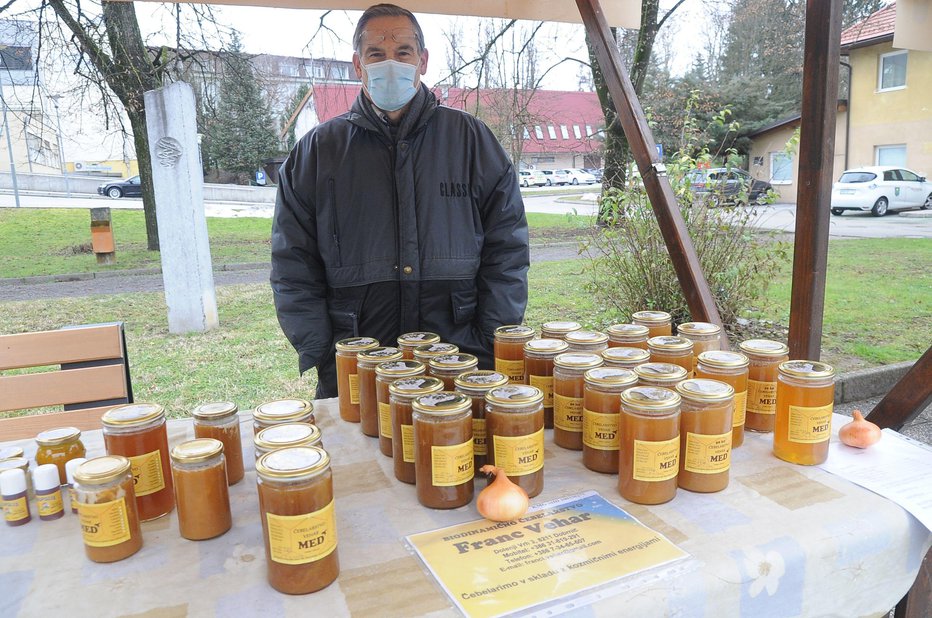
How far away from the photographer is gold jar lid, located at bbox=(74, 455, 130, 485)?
1.17 m

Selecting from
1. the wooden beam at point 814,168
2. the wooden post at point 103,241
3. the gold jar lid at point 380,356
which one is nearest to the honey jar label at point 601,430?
the gold jar lid at point 380,356

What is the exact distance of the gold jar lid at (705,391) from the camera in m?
1.39

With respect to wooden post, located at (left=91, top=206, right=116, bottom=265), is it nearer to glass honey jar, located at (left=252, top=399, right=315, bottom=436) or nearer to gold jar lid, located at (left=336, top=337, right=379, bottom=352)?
gold jar lid, located at (left=336, top=337, right=379, bottom=352)

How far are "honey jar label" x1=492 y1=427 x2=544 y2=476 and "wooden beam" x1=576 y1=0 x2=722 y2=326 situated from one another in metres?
1.82

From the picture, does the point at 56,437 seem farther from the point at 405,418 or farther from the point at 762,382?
the point at 762,382

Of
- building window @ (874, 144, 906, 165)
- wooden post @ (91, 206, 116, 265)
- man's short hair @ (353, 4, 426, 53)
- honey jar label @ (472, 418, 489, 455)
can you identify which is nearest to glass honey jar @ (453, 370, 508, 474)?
honey jar label @ (472, 418, 489, 455)

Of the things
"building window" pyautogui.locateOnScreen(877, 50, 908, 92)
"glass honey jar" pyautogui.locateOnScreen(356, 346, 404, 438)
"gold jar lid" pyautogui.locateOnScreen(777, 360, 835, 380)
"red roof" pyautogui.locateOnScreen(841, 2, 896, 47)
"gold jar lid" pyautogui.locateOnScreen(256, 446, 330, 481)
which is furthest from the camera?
"building window" pyautogui.locateOnScreen(877, 50, 908, 92)

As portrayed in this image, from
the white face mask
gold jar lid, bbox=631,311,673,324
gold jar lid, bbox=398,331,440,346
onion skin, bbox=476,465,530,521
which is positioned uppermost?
the white face mask

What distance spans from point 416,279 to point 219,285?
25.5 ft

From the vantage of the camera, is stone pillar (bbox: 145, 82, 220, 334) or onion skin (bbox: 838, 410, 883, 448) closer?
onion skin (bbox: 838, 410, 883, 448)

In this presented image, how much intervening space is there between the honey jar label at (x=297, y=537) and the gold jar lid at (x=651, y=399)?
2.19 ft

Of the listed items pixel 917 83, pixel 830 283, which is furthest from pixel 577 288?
pixel 917 83

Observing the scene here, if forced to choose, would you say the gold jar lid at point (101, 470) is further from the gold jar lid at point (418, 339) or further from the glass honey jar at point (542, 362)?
the glass honey jar at point (542, 362)

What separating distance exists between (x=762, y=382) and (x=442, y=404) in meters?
0.99
